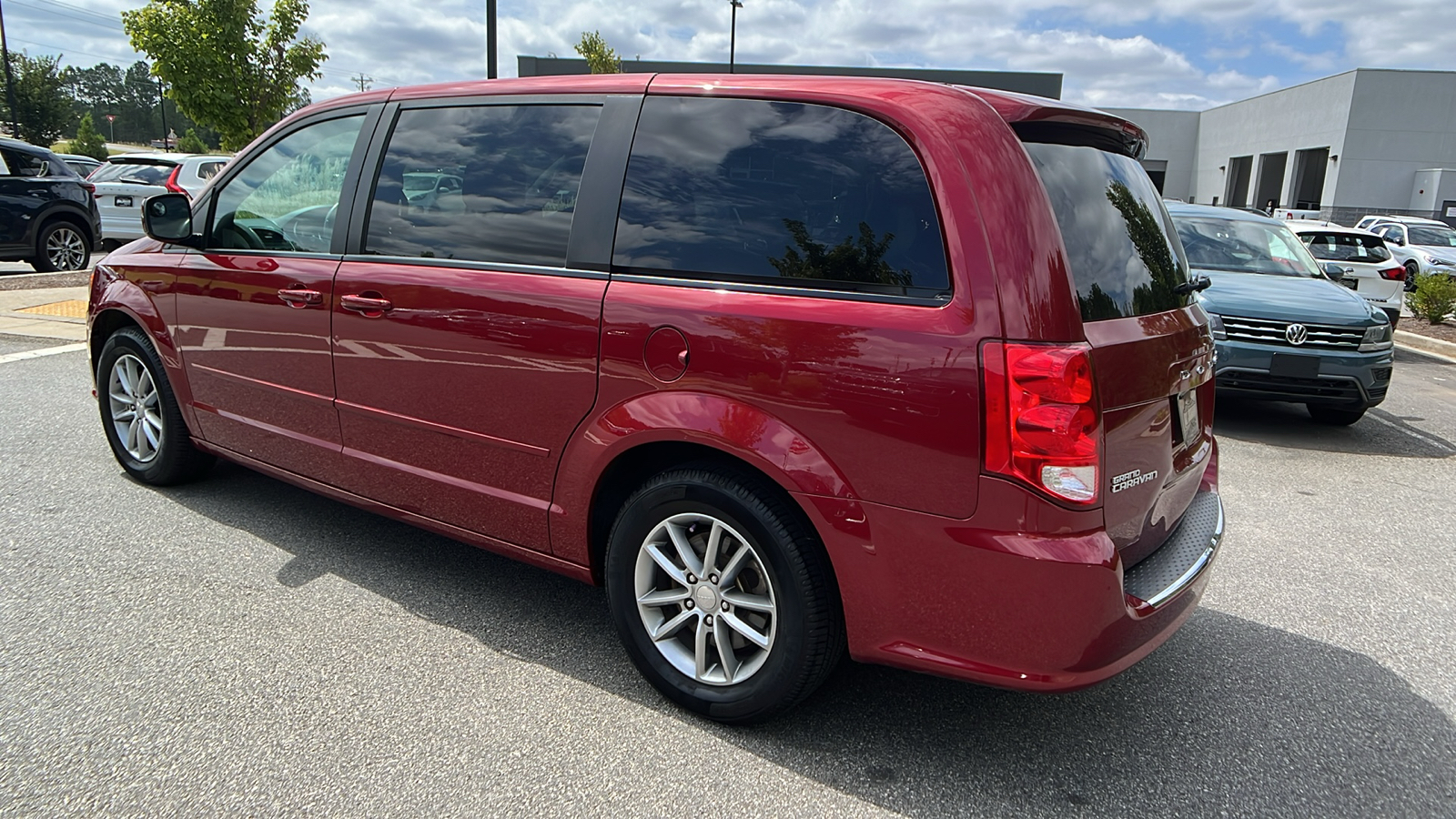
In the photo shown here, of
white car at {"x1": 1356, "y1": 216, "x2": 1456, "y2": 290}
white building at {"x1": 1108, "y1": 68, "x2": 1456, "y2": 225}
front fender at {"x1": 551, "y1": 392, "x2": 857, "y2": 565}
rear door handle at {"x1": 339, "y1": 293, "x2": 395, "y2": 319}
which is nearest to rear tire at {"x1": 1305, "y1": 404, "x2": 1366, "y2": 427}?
front fender at {"x1": 551, "y1": 392, "x2": 857, "y2": 565}

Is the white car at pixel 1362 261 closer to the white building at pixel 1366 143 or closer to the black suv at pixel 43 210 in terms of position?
the black suv at pixel 43 210

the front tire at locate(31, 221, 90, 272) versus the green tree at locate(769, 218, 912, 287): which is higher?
the green tree at locate(769, 218, 912, 287)

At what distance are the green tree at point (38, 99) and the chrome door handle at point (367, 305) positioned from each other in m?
52.5

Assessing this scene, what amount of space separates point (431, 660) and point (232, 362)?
1710mm

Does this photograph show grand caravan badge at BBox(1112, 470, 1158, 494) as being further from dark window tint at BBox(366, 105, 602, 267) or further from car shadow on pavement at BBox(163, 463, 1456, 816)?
dark window tint at BBox(366, 105, 602, 267)

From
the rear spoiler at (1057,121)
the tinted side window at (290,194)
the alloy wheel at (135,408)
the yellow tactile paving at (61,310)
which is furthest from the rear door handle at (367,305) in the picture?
the yellow tactile paving at (61,310)

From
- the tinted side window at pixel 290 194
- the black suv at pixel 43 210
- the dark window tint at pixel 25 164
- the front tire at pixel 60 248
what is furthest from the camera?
the front tire at pixel 60 248

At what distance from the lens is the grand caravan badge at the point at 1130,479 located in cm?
231

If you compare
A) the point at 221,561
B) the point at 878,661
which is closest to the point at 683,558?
the point at 878,661

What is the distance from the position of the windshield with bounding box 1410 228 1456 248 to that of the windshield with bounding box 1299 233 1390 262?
9989 millimetres

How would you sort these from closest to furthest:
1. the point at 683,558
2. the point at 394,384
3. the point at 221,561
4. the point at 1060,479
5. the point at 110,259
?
the point at 1060,479
the point at 683,558
the point at 394,384
the point at 221,561
the point at 110,259

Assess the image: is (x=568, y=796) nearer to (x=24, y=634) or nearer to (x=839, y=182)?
(x=839, y=182)

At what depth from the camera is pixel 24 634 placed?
125 inches

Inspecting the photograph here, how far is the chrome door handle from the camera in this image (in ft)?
10.7
